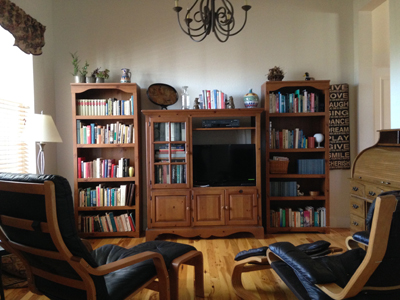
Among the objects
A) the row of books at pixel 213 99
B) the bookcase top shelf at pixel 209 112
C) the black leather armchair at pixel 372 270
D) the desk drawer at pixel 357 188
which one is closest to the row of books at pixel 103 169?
the bookcase top shelf at pixel 209 112

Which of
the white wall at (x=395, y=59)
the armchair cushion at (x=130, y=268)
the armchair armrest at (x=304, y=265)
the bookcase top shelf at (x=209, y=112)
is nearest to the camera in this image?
the armchair armrest at (x=304, y=265)

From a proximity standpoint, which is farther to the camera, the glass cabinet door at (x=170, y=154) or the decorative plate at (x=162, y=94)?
the decorative plate at (x=162, y=94)

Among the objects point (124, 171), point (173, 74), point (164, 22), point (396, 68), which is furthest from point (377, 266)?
point (164, 22)

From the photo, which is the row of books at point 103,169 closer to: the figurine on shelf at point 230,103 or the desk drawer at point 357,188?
the figurine on shelf at point 230,103

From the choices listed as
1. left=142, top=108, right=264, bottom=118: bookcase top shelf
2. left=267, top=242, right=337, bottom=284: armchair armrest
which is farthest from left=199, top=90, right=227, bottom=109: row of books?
left=267, top=242, right=337, bottom=284: armchair armrest

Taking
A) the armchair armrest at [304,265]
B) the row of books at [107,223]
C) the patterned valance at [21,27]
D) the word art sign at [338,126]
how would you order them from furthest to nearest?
the word art sign at [338,126] → the row of books at [107,223] → the patterned valance at [21,27] → the armchair armrest at [304,265]

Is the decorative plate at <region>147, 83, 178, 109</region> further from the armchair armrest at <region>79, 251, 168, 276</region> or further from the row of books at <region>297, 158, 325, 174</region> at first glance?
the armchair armrest at <region>79, 251, 168, 276</region>

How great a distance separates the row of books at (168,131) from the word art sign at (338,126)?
1.99 meters

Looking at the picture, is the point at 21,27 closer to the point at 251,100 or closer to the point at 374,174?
the point at 251,100

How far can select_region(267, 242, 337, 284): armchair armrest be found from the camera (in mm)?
1466

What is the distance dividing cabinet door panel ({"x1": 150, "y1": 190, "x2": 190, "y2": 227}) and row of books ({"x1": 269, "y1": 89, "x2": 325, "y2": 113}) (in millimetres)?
→ 1567

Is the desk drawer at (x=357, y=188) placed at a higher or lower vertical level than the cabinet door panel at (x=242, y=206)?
higher

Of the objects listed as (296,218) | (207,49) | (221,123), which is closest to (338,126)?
(296,218)

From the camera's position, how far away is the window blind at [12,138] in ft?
9.22
